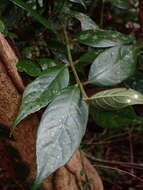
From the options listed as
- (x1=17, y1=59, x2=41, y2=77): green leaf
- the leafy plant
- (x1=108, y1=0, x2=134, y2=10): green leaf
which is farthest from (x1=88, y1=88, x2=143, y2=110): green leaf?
(x1=108, y1=0, x2=134, y2=10): green leaf

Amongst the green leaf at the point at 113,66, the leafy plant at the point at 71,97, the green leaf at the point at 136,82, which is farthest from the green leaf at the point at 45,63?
the green leaf at the point at 136,82

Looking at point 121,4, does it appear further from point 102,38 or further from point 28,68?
point 28,68

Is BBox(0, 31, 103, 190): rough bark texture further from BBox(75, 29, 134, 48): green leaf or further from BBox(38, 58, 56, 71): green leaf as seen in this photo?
BBox(75, 29, 134, 48): green leaf

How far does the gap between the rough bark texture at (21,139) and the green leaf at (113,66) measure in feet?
0.60

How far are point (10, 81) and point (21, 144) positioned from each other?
7.1 inches

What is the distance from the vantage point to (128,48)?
74 cm

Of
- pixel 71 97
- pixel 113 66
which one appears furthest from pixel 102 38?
pixel 71 97

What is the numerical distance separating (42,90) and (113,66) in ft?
0.52

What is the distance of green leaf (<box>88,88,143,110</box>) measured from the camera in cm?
60

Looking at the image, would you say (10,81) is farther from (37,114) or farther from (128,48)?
(128,48)

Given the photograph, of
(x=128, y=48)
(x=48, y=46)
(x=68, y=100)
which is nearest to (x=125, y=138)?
(x=48, y=46)

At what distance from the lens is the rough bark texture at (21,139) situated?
75 cm

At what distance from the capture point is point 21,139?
2.77ft

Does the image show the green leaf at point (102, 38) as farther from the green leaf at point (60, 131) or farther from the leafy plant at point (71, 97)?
the green leaf at point (60, 131)
